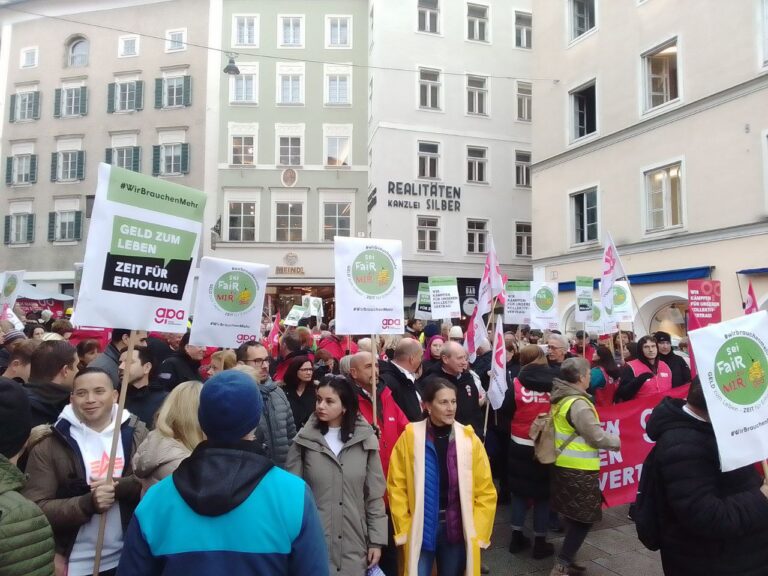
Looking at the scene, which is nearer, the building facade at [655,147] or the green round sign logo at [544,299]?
the green round sign logo at [544,299]

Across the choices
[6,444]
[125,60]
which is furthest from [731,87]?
[125,60]

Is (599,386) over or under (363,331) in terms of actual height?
under

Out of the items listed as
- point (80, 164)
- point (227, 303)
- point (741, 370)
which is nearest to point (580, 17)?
point (227, 303)

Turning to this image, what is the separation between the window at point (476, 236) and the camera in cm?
2823

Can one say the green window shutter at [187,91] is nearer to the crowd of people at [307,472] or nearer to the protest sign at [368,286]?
the crowd of people at [307,472]

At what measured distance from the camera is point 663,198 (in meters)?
17.8

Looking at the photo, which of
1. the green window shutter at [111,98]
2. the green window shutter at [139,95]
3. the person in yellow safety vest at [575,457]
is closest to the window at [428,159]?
the green window shutter at [139,95]

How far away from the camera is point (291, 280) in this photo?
30047 millimetres

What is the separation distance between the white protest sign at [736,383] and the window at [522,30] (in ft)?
96.8

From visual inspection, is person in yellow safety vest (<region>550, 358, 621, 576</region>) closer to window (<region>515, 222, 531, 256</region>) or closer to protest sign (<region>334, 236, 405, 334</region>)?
protest sign (<region>334, 236, 405, 334</region>)

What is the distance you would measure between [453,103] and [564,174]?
28.3 ft

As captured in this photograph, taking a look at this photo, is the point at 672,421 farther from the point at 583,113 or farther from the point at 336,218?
the point at 336,218

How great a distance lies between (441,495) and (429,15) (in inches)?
1106

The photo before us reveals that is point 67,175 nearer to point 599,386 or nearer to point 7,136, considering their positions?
point 7,136
